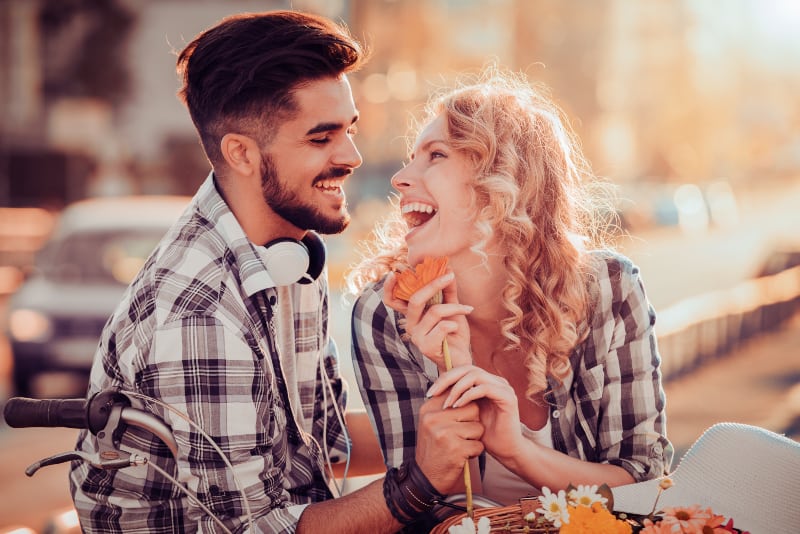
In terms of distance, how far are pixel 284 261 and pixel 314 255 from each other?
365mm

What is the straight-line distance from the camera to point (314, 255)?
3330 millimetres

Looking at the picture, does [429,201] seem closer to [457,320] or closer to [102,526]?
[457,320]

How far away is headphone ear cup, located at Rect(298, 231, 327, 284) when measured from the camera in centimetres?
329

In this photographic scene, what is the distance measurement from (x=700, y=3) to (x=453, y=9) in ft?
112

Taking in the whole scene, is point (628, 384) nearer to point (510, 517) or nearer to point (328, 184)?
point (510, 517)

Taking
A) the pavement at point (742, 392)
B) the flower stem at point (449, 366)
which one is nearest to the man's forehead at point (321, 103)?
the flower stem at point (449, 366)

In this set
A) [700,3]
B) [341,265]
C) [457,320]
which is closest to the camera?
[457,320]

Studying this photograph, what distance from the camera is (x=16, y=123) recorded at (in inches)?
1280

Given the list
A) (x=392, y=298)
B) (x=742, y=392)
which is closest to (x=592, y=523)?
(x=392, y=298)

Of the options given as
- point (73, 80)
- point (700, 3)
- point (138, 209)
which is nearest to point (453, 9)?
point (73, 80)

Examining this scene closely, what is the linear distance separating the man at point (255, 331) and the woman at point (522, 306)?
0.91 ft

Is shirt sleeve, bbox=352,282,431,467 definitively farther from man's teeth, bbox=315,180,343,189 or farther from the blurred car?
the blurred car

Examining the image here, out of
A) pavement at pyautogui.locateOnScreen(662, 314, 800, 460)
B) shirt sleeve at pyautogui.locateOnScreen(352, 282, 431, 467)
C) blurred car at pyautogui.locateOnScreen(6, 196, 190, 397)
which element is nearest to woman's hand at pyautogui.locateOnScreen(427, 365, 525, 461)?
shirt sleeve at pyautogui.locateOnScreen(352, 282, 431, 467)

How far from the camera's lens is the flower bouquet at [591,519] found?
5.98 ft
